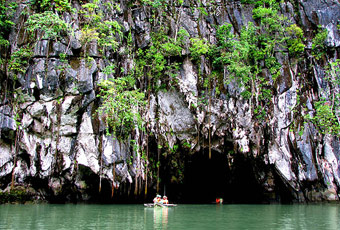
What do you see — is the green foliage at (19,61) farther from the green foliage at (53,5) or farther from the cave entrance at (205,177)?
the cave entrance at (205,177)

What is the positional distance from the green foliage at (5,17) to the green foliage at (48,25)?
4.41ft

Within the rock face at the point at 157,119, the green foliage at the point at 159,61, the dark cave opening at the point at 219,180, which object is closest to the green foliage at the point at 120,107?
the rock face at the point at 157,119

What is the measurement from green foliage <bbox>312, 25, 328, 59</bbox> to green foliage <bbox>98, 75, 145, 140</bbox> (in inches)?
522

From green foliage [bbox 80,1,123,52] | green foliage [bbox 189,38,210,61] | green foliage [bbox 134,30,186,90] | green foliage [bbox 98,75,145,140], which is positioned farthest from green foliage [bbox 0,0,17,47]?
green foliage [bbox 189,38,210,61]

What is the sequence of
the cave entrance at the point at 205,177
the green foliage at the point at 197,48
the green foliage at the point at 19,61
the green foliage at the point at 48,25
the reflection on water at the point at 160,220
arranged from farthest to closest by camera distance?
the cave entrance at the point at 205,177
the green foliage at the point at 197,48
the green foliage at the point at 19,61
the green foliage at the point at 48,25
the reflection on water at the point at 160,220

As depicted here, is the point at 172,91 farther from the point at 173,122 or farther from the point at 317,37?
the point at 317,37

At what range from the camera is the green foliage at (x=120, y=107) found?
56.7 ft

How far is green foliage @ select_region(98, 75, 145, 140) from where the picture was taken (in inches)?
680

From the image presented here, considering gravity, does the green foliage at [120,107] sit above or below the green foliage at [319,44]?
below

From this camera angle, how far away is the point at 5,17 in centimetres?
1834

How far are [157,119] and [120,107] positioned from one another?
9.62ft

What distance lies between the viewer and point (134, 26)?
2086 centimetres

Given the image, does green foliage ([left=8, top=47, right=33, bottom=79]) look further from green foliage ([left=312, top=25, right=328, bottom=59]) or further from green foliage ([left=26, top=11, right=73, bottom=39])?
green foliage ([left=312, top=25, right=328, bottom=59])

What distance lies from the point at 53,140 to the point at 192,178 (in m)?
10.1
